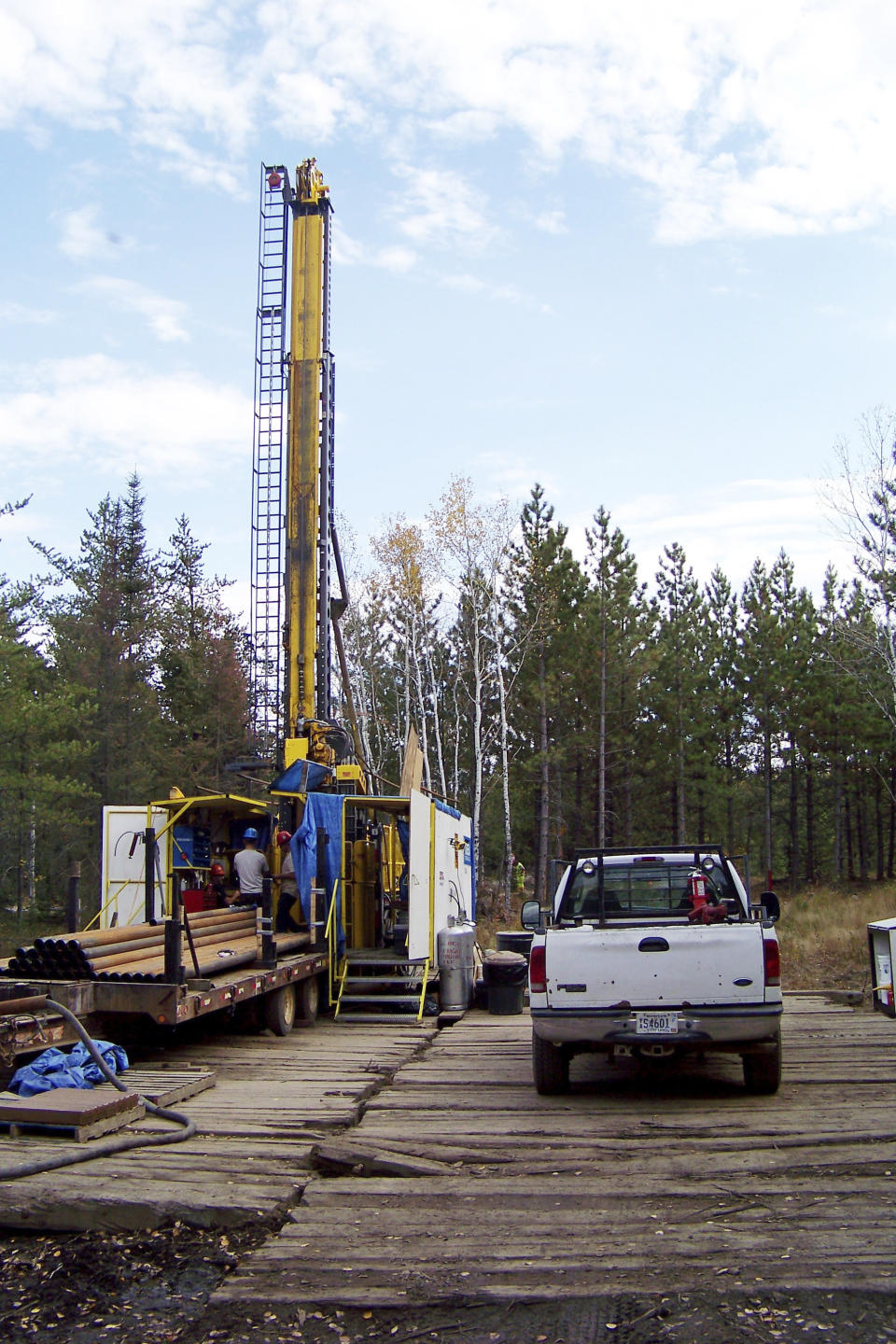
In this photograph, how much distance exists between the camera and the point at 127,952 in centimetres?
1084

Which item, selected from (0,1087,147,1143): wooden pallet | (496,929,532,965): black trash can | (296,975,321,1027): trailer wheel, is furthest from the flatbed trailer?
(496,929,532,965): black trash can

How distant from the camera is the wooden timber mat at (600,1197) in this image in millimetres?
4641

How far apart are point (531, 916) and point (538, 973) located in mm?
1115

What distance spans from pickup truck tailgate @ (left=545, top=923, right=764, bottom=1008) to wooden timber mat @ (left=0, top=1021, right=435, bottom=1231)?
173 cm

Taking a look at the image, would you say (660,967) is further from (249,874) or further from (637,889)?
(249,874)

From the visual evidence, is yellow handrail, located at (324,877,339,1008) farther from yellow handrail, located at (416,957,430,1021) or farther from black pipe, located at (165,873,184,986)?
black pipe, located at (165,873,184,986)

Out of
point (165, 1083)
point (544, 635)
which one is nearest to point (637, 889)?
point (165, 1083)

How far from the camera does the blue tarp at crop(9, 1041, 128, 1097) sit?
25.2ft

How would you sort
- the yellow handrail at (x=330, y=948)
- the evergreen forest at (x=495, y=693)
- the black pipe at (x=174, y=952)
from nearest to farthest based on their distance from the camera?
the black pipe at (x=174, y=952), the yellow handrail at (x=330, y=948), the evergreen forest at (x=495, y=693)

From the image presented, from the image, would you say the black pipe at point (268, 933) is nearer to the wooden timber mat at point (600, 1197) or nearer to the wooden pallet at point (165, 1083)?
the wooden pallet at point (165, 1083)

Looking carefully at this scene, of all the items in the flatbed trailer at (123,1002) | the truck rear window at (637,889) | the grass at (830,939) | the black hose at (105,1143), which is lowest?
the grass at (830,939)

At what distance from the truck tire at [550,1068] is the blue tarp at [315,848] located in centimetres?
621

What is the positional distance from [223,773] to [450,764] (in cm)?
798

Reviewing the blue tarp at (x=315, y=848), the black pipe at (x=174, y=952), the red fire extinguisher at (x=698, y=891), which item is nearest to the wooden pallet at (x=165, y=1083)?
the black pipe at (x=174, y=952)
